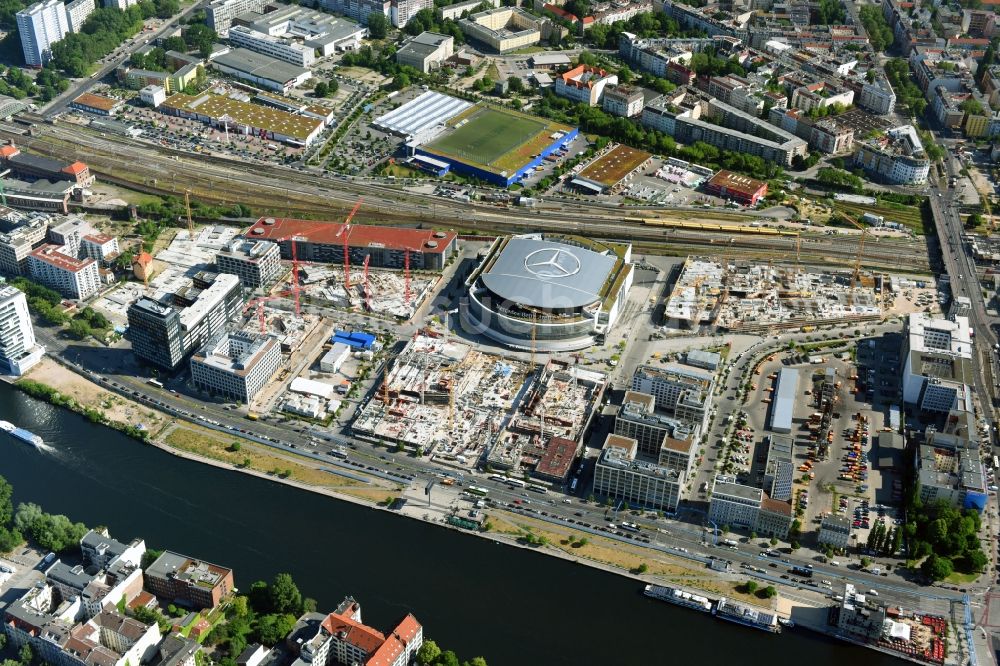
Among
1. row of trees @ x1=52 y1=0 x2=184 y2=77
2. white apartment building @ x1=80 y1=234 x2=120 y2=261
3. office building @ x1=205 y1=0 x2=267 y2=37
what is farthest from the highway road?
row of trees @ x1=52 y1=0 x2=184 y2=77

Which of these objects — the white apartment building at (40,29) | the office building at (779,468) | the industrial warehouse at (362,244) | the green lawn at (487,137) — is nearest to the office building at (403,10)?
the green lawn at (487,137)

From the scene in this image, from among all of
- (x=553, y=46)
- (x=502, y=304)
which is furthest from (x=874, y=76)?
(x=502, y=304)

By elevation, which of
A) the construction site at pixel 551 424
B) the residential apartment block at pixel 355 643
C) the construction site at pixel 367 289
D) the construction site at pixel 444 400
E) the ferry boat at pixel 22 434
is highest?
the residential apartment block at pixel 355 643

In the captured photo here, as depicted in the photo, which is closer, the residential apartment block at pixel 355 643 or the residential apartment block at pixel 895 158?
the residential apartment block at pixel 355 643

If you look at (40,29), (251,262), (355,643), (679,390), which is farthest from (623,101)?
(355,643)

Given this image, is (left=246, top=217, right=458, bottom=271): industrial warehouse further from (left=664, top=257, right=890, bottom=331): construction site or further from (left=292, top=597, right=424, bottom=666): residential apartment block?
(left=292, top=597, right=424, bottom=666): residential apartment block

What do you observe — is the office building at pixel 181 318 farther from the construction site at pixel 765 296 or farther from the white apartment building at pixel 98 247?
the construction site at pixel 765 296

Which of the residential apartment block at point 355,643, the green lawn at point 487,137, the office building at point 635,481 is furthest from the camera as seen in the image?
the green lawn at point 487,137

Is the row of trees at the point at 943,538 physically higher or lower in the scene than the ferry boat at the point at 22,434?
higher
